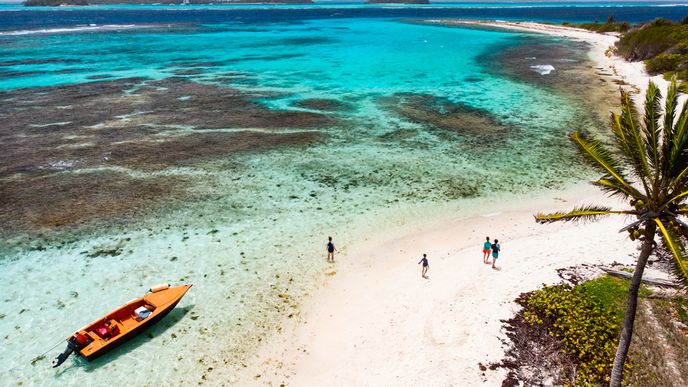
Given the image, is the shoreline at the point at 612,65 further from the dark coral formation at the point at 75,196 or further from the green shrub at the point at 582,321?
the dark coral formation at the point at 75,196

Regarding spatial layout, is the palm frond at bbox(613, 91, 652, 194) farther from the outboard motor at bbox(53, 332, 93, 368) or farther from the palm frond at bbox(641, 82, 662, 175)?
the outboard motor at bbox(53, 332, 93, 368)

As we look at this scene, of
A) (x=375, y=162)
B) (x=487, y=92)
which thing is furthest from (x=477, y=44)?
(x=375, y=162)

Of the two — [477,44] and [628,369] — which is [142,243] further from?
[477,44]

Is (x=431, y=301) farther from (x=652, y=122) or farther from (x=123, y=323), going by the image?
(x=123, y=323)

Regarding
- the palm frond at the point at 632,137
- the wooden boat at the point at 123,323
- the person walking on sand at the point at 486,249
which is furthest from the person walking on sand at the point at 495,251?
the wooden boat at the point at 123,323

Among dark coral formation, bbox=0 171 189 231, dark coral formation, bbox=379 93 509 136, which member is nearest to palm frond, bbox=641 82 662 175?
dark coral formation, bbox=0 171 189 231

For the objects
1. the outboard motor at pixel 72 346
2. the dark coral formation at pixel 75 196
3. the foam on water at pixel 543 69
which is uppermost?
the foam on water at pixel 543 69

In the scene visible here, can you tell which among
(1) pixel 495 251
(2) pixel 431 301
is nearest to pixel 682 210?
(1) pixel 495 251
